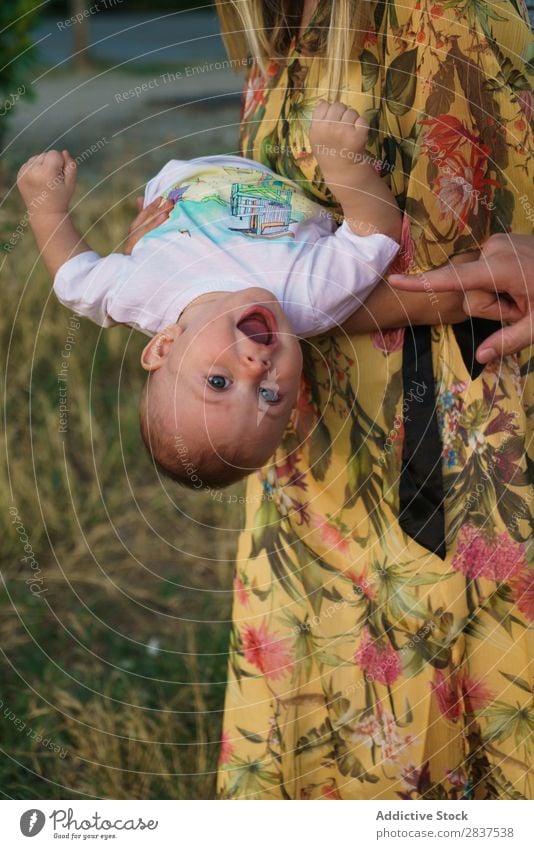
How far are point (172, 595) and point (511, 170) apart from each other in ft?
4.18

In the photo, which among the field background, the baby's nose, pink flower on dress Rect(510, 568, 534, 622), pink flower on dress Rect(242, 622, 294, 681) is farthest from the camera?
the field background

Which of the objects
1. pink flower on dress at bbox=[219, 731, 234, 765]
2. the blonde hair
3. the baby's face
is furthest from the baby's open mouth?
pink flower on dress at bbox=[219, 731, 234, 765]

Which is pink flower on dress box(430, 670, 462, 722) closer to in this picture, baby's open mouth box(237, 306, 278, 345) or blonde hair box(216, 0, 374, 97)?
baby's open mouth box(237, 306, 278, 345)

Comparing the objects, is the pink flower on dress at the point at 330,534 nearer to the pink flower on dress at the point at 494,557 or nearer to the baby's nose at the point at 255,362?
the pink flower on dress at the point at 494,557

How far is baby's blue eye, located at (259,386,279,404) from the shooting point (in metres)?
0.91

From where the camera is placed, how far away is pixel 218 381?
2.95ft

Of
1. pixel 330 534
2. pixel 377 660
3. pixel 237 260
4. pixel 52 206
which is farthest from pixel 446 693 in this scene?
pixel 52 206

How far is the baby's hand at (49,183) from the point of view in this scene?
1.02 meters

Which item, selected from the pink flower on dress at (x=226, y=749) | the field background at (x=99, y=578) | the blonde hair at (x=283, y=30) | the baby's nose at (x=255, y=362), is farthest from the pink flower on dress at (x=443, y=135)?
the pink flower on dress at (x=226, y=749)

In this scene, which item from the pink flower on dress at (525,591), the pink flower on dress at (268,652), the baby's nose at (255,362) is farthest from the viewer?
the pink flower on dress at (268,652)

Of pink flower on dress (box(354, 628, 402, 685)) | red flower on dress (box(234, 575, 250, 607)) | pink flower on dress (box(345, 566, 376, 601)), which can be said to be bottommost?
pink flower on dress (box(354, 628, 402, 685))

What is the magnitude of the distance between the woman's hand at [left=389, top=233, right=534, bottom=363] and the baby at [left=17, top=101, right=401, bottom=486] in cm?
5

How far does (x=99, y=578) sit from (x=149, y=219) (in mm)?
1151

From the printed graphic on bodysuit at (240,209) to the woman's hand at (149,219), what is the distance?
0.01m
